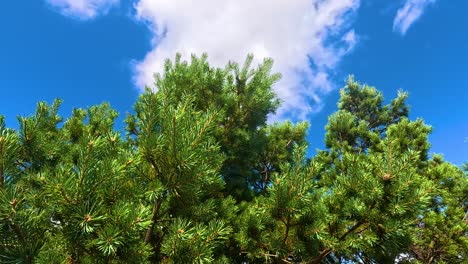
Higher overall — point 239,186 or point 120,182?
point 239,186

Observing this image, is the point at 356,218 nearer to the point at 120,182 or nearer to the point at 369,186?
the point at 369,186

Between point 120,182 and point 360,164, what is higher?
point 360,164

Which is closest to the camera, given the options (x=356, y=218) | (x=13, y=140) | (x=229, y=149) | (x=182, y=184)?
(x=13, y=140)

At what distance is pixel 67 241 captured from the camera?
2209 millimetres

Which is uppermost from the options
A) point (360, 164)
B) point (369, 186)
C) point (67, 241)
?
point (360, 164)

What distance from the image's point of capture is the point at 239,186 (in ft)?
19.0

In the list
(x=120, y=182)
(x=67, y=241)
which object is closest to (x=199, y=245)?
(x=120, y=182)

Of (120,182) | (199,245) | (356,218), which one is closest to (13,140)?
(120,182)

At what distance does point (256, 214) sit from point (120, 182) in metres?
1.65

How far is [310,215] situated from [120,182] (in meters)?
1.93

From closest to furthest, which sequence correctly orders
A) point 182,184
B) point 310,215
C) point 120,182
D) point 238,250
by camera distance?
point 120,182, point 182,184, point 310,215, point 238,250

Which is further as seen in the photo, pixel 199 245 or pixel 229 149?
pixel 229 149

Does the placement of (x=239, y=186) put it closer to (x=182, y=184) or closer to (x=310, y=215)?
(x=310, y=215)

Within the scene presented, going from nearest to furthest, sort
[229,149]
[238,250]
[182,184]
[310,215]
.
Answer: [182,184]
[310,215]
[238,250]
[229,149]
